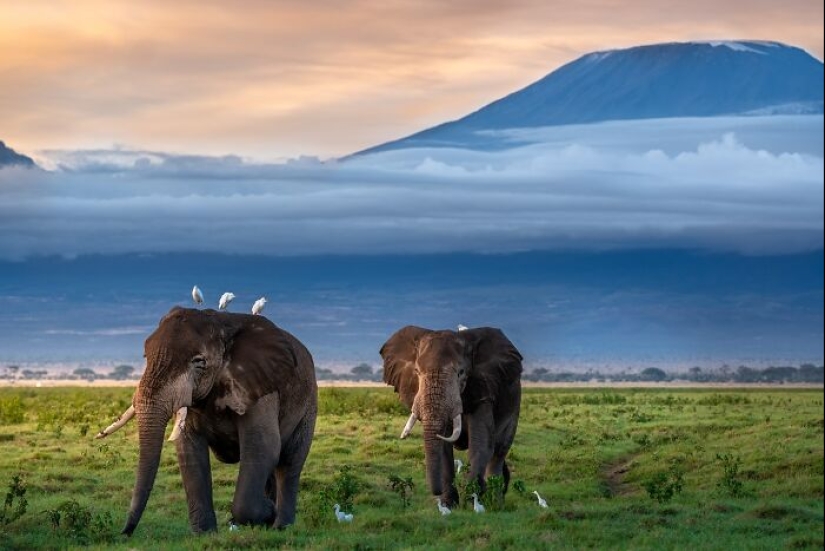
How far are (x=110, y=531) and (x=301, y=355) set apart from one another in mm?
3699

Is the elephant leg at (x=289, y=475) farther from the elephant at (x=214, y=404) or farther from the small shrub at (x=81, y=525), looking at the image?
the small shrub at (x=81, y=525)

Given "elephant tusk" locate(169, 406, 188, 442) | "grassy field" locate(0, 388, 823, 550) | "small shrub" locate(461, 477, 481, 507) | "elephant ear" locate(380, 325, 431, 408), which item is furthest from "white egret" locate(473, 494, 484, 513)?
"elephant tusk" locate(169, 406, 188, 442)

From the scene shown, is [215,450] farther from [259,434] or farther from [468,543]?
[468,543]

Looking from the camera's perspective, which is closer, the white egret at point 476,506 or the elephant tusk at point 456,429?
the white egret at point 476,506

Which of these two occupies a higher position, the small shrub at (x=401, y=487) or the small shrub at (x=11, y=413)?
the small shrub at (x=401, y=487)

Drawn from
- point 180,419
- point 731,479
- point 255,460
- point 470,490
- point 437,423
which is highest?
point 180,419

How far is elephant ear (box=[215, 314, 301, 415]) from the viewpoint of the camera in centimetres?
2023

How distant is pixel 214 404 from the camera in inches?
799

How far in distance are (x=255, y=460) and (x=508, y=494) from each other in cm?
961

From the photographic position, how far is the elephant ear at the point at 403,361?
26672 mm

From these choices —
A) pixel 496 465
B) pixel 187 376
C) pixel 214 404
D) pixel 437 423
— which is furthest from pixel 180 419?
pixel 496 465

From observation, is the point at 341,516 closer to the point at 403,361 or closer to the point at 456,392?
the point at 456,392

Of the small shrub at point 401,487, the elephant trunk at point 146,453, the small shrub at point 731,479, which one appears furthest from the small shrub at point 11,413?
the elephant trunk at point 146,453

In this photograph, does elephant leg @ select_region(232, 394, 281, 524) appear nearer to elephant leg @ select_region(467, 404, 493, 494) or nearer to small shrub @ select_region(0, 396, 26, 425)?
elephant leg @ select_region(467, 404, 493, 494)
